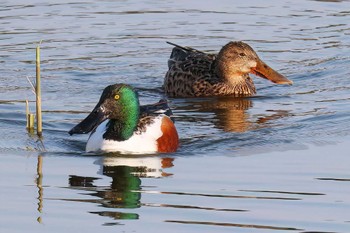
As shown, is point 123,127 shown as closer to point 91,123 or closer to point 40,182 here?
point 91,123

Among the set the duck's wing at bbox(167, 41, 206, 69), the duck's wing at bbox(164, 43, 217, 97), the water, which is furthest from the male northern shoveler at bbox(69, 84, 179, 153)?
the duck's wing at bbox(167, 41, 206, 69)

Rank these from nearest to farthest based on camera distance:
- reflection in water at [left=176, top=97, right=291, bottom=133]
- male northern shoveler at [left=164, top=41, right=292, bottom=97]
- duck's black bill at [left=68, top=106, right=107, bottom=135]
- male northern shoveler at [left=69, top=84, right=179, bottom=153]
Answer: duck's black bill at [left=68, top=106, right=107, bottom=135]
male northern shoveler at [left=69, top=84, right=179, bottom=153]
reflection in water at [left=176, top=97, right=291, bottom=133]
male northern shoveler at [left=164, top=41, right=292, bottom=97]

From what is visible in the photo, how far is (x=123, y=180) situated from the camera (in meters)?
9.88

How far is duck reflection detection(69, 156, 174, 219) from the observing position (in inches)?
348

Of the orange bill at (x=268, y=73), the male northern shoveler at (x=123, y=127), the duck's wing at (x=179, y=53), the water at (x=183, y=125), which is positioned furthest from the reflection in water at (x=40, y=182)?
the duck's wing at (x=179, y=53)

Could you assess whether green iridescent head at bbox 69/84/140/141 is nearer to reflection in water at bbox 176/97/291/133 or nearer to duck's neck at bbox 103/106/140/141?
duck's neck at bbox 103/106/140/141

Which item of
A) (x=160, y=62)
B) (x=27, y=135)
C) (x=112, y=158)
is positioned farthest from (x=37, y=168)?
(x=160, y=62)

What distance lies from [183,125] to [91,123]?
6.82 ft

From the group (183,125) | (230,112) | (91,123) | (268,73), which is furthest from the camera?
(268,73)

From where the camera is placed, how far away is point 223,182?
950cm

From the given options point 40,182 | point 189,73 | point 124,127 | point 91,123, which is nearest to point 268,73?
point 189,73

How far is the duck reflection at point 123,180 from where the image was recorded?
8.84 meters

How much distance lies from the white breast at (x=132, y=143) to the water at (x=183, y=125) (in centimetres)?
13

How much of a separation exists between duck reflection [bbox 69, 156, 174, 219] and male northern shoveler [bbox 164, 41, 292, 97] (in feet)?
13.0
